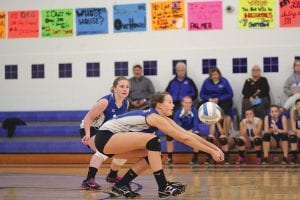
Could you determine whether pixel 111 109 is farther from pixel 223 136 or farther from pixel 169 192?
pixel 223 136

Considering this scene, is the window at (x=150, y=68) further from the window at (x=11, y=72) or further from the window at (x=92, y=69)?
the window at (x=11, y=72)

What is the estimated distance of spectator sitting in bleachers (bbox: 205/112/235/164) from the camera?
1153cm

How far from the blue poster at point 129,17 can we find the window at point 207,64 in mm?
1586

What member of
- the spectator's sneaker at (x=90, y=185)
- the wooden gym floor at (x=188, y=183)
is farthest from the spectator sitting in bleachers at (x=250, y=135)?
the spectator's sneaker at (x=90, y=185)

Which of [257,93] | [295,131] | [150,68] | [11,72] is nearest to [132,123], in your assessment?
[295,131]

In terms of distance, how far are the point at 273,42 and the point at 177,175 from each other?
4.81 m

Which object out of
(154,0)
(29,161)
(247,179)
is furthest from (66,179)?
(154,0)

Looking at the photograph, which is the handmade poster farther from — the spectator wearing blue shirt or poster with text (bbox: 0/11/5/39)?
the spectator wearing blue shirt

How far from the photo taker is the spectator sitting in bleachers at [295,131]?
11.2 metres

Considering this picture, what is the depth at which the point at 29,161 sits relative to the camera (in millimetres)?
12805

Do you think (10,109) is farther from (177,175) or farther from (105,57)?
(177,175)

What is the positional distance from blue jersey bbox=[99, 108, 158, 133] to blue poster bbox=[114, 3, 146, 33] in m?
7.23

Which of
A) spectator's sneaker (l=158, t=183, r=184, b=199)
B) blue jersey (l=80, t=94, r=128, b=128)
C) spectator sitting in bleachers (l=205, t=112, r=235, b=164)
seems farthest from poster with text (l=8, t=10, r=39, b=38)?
spectator's sneaker (l=158, t=183, r=184, b=199)

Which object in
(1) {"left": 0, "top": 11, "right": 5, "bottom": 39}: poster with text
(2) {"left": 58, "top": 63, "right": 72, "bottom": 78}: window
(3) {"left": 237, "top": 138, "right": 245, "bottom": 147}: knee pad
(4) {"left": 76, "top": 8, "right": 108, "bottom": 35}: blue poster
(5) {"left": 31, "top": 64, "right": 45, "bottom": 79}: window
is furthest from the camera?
(1) {"left": 0, "top": 11, "right": 5, "bottom": 39}: poster with text
